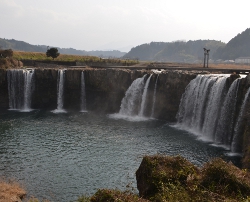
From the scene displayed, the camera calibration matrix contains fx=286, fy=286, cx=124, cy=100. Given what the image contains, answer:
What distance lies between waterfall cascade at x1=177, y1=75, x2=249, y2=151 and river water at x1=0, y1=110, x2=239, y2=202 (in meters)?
2.42

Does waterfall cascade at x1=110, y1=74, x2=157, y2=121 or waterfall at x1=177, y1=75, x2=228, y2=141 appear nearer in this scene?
waterfall at x1=177, y1=75, x2=228, y2=141

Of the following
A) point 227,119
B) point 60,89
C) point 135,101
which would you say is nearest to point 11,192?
point 227,119

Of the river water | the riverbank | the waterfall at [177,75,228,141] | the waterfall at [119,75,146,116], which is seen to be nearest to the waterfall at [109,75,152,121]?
the waterfall at [119,75,146,116]

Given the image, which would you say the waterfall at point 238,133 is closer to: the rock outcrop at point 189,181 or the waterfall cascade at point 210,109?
the waterfall cascade at point 210,109

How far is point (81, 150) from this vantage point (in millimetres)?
35406

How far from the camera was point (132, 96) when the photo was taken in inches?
2293

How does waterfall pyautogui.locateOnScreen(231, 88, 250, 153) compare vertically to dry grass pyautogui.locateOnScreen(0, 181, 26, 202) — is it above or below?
above

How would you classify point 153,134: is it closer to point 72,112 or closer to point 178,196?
point 72,112

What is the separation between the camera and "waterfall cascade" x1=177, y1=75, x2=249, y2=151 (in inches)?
1489

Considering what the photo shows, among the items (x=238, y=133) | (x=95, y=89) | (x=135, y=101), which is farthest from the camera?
(x=95, y=89)

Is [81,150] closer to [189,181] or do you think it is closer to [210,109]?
[210,109]

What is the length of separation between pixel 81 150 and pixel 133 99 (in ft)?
80.3

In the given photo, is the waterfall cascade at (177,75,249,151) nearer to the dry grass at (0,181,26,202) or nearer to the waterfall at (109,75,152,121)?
the waterfall at (109,75,152,121)

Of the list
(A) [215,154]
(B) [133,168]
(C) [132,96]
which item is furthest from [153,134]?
(C) [132,96]
